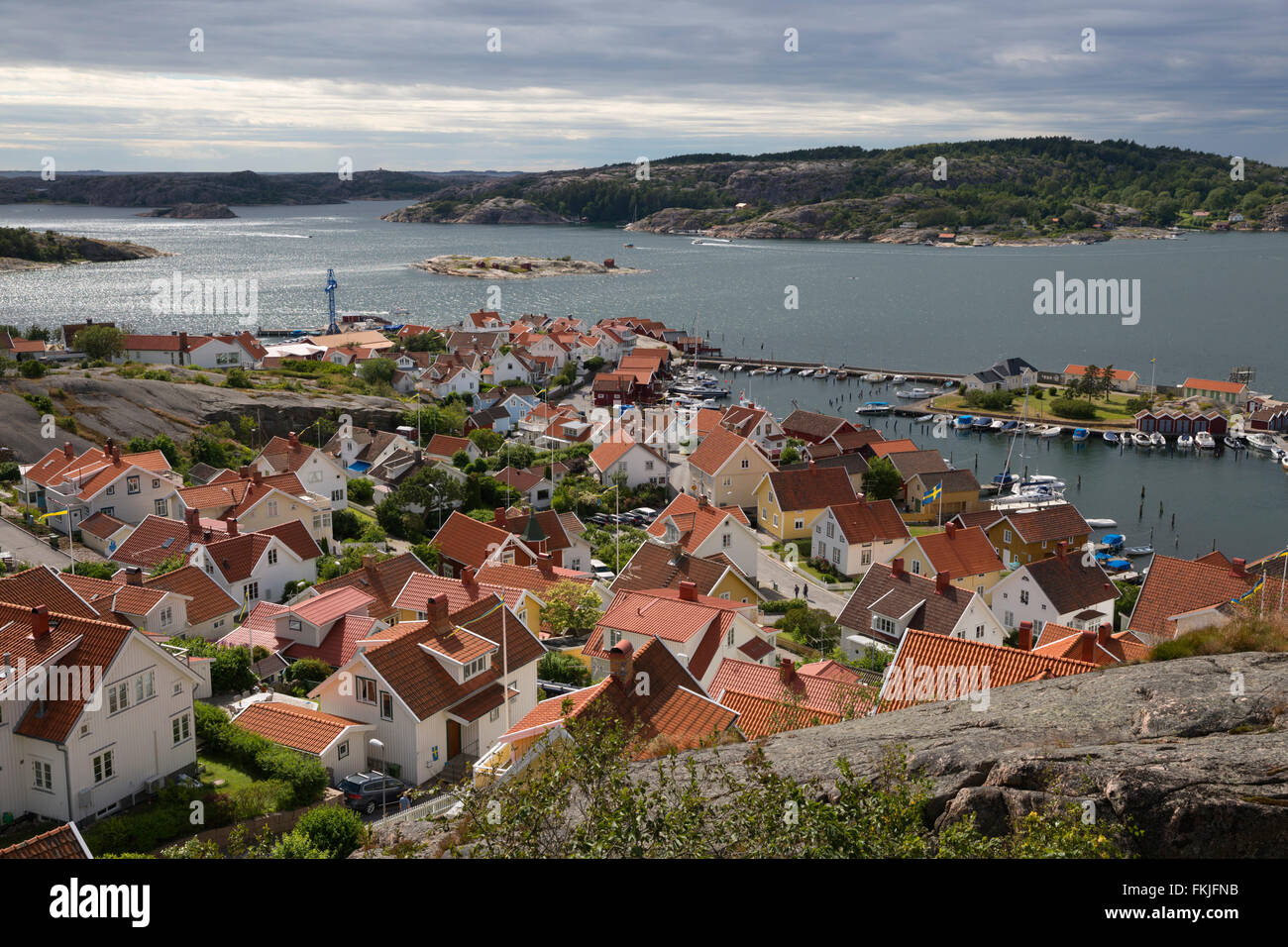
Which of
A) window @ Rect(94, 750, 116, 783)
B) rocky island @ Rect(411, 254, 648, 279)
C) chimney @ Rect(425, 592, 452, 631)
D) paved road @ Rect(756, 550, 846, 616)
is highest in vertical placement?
rocky island @ Rect(411, 254, 648, 279)

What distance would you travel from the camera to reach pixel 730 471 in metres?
42.0

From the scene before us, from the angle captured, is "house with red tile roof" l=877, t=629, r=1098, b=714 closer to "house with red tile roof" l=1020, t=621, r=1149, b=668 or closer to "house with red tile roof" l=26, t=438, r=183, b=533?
"house with red tile roof" l=1020, t=621, r=1149, b=668

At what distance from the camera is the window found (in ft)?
46.8

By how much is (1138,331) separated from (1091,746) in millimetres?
103520

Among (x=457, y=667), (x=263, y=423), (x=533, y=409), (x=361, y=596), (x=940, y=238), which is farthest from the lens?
(x=940, y=238)

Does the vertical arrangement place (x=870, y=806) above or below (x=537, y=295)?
below

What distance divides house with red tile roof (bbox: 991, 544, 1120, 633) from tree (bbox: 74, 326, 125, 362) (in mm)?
47149

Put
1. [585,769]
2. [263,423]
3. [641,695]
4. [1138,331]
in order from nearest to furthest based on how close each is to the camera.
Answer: [585,769] < [641,695] < [263,423] < [1138,331]

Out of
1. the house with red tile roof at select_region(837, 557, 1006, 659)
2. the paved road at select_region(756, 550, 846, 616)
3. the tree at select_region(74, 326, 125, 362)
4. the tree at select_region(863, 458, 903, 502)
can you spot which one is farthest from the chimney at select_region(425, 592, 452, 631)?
the tree at select_region(74, 326, 125, 362)

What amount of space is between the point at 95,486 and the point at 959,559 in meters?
24.8

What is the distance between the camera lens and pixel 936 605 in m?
24.8
